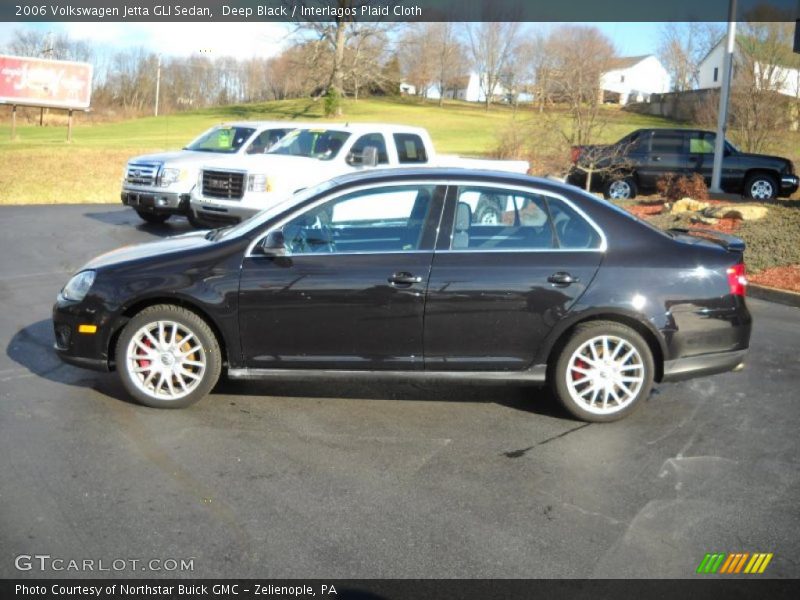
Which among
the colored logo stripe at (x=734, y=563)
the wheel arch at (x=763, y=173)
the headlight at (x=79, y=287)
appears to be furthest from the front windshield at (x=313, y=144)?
the colored logo stripe at (x=734, y=563)

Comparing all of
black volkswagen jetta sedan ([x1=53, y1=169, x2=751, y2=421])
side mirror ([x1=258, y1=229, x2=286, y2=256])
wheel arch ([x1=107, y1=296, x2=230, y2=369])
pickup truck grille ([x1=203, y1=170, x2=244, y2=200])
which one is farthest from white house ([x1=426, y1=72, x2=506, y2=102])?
wheel arch ([x1=107, y1=296, x2=230, y2=369])

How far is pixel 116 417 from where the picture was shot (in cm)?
Result: 542

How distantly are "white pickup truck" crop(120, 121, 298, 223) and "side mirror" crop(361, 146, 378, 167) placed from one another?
2.62 meters

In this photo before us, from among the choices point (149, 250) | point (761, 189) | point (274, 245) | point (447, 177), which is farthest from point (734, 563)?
point (761, 189)

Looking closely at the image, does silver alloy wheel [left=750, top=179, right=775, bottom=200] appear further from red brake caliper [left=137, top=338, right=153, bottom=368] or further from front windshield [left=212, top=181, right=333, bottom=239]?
red brake caliper [left=137, top=338, right=153, bottom=368]

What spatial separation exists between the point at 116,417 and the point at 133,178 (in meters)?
10.7

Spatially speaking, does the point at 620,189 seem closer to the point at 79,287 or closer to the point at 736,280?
the point at 736,280

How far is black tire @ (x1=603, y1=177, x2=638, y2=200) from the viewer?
A: 763 inches

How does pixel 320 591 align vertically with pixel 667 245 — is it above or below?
below

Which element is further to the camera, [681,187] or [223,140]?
[681,187]

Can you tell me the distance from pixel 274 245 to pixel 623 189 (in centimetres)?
1542

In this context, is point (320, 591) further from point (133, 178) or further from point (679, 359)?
point (133, 178)

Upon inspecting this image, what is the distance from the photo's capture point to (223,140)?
16.9m

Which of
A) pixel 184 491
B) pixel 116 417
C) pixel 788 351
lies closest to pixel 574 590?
pixel 184 491
